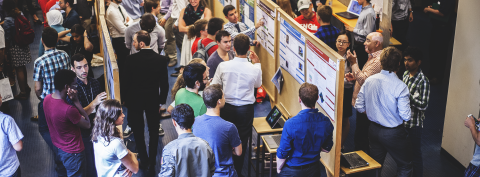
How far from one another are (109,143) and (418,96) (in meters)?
2.70

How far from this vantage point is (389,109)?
3.54m

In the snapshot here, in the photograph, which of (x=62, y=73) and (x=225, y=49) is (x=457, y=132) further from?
(x=62, y=73)

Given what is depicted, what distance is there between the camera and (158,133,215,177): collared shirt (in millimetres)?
2607

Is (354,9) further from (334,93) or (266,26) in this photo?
(334,93)

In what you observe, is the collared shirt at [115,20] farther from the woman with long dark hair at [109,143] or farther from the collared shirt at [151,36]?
the woman with long dark hair at [109,143]

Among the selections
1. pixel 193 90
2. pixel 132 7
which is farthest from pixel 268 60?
pixel 132 7

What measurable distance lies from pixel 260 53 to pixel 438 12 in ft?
11.1

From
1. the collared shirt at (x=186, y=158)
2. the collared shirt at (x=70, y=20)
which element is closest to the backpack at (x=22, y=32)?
the collared shirt at (x=70, y=20)

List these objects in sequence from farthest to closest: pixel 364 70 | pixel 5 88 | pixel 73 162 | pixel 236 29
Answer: pixel 5 88 → pixel 236 29 → pixel 364 70 → pixel 73 162

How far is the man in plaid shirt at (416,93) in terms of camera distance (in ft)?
12.4

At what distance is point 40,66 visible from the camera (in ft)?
14.2

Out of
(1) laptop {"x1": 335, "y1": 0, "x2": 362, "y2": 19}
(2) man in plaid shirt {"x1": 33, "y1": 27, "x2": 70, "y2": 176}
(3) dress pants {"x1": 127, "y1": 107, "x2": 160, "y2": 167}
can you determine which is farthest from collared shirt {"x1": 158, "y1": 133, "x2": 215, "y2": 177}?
(1) laptop {"x1": 335, "y1": 0, "x2": 362, "y2": 19}

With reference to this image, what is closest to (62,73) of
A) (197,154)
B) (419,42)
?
(197,154)

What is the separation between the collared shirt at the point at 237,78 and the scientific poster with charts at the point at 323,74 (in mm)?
611
